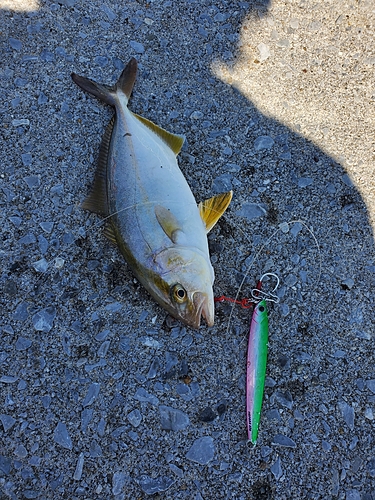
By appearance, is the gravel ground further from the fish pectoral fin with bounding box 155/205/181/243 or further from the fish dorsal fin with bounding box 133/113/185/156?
the fish pectoral fin with bounding box 155/205/181/243

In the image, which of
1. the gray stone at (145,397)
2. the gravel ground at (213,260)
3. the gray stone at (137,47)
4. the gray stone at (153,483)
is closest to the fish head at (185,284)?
the gravel ground at (213,260)

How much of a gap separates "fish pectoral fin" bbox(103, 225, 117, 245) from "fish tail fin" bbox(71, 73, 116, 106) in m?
0.88

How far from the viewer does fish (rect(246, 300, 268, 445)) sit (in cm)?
222

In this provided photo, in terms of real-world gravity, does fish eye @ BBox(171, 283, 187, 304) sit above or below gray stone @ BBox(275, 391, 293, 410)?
above

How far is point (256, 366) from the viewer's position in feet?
7.53

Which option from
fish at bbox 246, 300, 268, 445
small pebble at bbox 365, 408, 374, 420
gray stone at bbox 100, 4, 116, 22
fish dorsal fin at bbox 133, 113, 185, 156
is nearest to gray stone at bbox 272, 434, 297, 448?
fish at bbox 246, 300, 268, 445

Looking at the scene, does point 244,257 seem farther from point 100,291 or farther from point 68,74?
point 68,74

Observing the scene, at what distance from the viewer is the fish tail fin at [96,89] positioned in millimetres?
2691

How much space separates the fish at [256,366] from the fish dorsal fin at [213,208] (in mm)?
570

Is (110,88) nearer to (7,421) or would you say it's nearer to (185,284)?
(185,284)

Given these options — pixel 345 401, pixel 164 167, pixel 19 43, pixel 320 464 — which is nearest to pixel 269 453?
pixel 320 464

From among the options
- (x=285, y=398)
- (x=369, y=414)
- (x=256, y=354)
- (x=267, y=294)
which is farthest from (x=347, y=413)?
(x=267, y=294)

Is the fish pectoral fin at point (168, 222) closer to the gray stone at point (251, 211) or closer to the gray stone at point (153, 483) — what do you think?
the gray stone at point (251, 211)

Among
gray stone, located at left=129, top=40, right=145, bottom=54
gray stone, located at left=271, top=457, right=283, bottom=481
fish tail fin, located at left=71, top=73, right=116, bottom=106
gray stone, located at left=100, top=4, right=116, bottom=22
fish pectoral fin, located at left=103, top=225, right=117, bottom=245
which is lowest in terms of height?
gray stone, located at left=271, top=457, right=283, bottom=481
